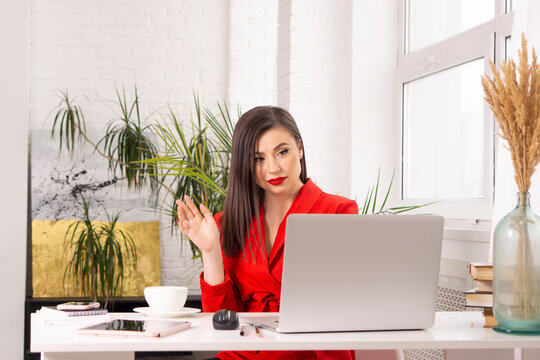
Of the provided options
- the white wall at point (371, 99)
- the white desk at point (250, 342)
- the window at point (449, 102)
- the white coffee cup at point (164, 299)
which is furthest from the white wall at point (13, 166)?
the white desk at point (250, 342)

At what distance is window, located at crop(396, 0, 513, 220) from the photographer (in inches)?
116

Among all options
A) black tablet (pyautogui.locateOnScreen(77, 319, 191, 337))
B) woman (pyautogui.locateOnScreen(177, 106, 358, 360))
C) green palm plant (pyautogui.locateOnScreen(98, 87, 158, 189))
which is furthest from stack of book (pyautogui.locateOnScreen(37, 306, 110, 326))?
green palm plant (pyautogui.locateOnScreen(98, 87, 158, 189))

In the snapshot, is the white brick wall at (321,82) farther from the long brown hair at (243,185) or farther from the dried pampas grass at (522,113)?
the dried pampas grass at (522,113)

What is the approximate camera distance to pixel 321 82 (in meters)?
3.88

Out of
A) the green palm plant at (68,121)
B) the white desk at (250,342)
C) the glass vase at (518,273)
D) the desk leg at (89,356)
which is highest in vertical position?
the green palm plant at (68,121)

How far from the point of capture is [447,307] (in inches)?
111

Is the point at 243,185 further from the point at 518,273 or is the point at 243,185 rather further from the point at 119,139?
the point at 119,139

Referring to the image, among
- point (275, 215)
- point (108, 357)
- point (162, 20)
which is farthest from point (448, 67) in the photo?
point (162, 20)

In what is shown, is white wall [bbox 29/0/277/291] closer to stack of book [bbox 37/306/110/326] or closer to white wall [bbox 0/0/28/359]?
white wall [bbox 0/0/28/359]

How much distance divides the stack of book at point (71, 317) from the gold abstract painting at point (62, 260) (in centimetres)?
298

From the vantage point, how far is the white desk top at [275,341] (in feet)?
4.68

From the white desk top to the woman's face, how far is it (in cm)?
72

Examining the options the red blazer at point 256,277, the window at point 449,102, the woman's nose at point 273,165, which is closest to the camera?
the red blazer at point 256,277

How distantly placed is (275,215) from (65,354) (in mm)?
1075
